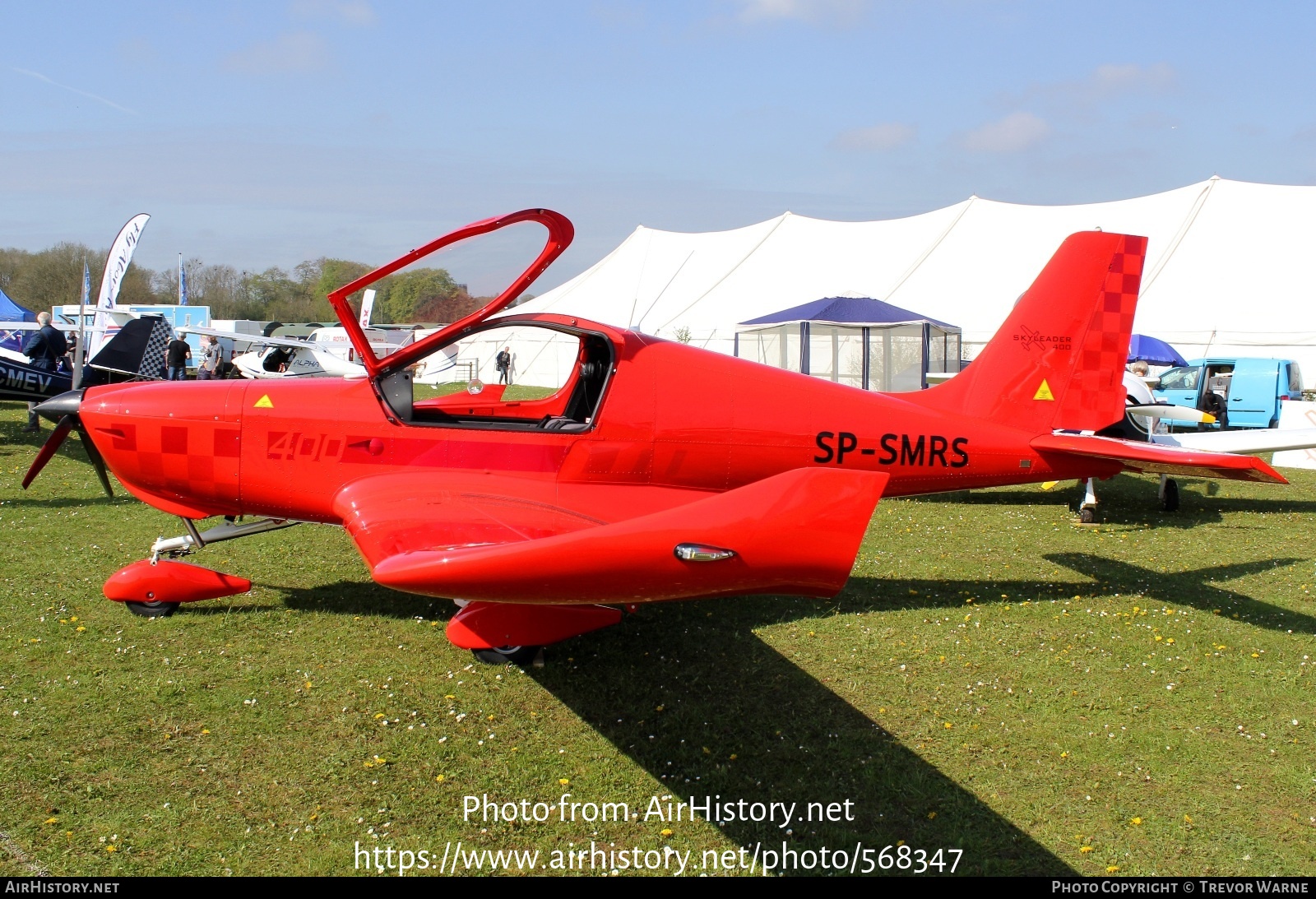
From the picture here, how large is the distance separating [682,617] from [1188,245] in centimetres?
2613

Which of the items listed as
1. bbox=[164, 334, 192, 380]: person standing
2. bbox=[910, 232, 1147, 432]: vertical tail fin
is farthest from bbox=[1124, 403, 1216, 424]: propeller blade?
bbox=[164, 334, 192, 380]: person standing

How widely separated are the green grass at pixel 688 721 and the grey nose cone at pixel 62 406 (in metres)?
1.35

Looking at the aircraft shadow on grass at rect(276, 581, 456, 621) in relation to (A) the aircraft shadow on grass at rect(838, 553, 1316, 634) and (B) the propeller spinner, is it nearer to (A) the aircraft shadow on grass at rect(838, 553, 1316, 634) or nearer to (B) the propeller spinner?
(B) the propeller spinner

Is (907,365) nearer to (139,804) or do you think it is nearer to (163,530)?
(163,530)

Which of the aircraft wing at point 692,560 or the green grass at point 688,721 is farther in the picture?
the green grass at point 688,721

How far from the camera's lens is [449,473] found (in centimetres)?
522

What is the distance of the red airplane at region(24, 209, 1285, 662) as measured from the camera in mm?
5008

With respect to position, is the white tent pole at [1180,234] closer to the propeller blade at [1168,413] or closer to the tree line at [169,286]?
the propeller blade at [1168,413]

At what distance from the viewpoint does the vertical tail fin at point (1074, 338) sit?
6680mm

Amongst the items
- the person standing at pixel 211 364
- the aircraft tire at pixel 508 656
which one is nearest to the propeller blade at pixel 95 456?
the aircraft tire at pixel 508 656

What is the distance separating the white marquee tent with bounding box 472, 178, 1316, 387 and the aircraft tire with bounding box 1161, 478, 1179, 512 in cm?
1123

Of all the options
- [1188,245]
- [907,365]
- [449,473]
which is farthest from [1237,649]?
[1188,245]

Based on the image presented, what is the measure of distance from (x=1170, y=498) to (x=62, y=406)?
11.4m

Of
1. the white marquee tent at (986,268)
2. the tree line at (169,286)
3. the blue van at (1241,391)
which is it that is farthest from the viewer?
the tree line at (169,286)
